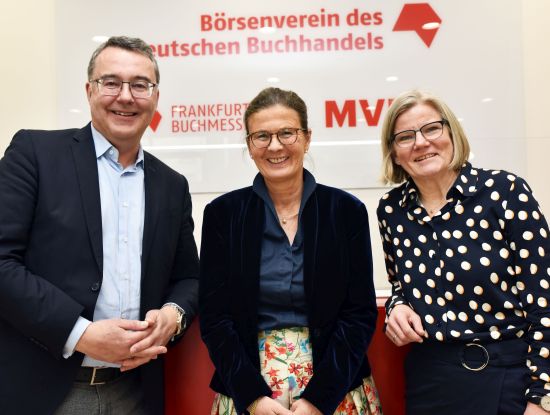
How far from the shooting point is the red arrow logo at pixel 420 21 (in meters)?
2.75

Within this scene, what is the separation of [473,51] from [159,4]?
1.97 metres

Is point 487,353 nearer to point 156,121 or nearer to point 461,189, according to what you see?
point 461,189

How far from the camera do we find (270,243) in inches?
58.0

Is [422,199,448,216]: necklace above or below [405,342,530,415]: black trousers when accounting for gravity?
above

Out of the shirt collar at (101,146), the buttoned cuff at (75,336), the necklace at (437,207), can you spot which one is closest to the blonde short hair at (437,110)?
the necklace at (437,207)

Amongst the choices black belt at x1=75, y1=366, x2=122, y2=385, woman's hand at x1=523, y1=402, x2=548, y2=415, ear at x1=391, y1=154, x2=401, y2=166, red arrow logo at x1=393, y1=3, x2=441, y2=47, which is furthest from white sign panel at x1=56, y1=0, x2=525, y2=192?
woman's hand at x1=523, y1=402, x2=548, y2=415

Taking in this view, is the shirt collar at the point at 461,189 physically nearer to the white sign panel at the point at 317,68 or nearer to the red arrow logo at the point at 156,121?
the white sign panel at the point at 317,68

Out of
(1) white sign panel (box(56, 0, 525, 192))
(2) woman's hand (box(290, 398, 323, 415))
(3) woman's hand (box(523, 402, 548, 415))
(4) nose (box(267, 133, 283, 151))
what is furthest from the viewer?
(1) white sign panel (box(56, 0, 525, 192))

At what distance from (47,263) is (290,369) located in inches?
31.7

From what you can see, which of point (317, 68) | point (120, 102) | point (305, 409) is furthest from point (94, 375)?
point (317, 68)

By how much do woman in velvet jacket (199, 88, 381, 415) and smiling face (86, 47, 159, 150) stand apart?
1.24 ft

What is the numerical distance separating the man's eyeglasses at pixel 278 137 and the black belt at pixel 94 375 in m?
0.87

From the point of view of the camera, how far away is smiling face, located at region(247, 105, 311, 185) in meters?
1.47

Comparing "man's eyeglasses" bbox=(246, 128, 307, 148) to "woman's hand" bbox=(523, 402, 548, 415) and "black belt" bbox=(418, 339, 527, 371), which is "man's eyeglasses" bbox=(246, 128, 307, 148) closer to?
"black belt" bbox=(418, 339, 527, 371)
